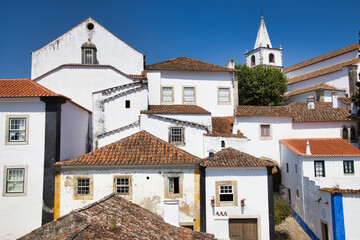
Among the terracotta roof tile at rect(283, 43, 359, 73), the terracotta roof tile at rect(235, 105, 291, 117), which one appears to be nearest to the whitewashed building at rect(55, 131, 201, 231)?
the terracotta roof tile at rect(235, 105, 291, 117)

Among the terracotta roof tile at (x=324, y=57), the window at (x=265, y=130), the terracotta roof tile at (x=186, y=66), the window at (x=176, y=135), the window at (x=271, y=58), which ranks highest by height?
the window at (x=271, y=58)

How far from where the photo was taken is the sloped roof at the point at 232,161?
1545cm

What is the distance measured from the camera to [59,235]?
23.5ft

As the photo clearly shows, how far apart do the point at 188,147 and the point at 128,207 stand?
8995 mm

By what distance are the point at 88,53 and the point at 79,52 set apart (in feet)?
2.52

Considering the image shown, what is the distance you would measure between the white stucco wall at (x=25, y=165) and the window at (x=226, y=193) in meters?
8.76

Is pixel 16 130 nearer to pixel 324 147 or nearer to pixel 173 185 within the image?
pixel 173 185

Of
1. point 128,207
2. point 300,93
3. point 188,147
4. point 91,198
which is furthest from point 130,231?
point 300,93

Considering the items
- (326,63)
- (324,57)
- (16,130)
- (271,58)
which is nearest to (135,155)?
(16,130)

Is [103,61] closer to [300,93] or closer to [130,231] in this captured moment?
[130,231]

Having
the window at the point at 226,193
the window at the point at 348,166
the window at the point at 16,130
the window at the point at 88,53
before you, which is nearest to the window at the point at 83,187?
the window at the point at 16,130

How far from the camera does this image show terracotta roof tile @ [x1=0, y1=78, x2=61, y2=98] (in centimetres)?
1535

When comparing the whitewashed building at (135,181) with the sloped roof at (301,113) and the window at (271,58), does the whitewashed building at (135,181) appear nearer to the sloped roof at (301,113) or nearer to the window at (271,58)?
the sloped roof at (301,113)

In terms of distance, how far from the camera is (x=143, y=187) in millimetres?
15242
